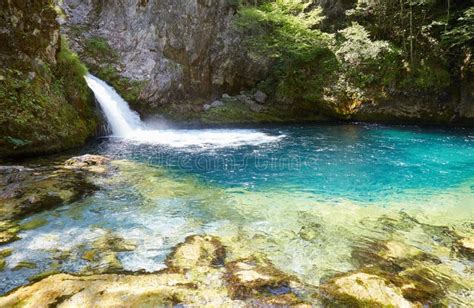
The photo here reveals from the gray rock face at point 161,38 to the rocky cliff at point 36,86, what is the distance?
4850 millimetres

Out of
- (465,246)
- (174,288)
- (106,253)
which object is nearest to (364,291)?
(174,288)

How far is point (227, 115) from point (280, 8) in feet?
20.0

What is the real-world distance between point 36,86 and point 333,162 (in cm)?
894

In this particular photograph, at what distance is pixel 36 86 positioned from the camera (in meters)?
9.88

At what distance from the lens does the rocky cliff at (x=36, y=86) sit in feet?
29.5

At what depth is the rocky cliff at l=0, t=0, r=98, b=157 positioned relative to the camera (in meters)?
8.98

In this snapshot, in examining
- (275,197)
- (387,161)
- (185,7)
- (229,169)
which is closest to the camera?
(275,197)

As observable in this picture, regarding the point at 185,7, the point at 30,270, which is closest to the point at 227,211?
the point at 30,270

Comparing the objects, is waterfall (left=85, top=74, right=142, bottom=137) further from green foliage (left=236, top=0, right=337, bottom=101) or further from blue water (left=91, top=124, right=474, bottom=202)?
green foliage (left=236, top=0, right=337, bottom=101)

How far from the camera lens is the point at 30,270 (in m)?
4.15

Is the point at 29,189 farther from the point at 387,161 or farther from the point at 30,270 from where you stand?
the point at 387,161

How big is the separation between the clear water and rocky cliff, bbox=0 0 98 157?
52.4 inches

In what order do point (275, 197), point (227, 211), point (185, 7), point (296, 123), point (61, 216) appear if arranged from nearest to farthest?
point (61, 216) < point (227, 211) < point (275, 197) < point (185, 7) < point (296, 123)

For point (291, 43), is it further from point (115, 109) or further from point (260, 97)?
point (115, 109)
